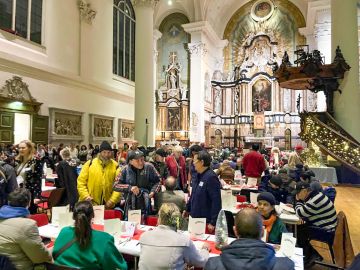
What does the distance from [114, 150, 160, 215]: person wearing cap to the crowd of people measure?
14 mm

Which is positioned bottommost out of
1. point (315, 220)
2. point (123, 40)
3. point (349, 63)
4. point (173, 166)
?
point (315, 220)

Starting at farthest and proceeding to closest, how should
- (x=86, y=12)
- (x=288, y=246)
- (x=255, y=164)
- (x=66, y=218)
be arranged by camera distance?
1. (x=86, y=12)
2. (x=255, y=164)
3. (x=66, y=218)
4. (x=288, y=246)

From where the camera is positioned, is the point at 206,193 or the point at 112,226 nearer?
the point at 112,226

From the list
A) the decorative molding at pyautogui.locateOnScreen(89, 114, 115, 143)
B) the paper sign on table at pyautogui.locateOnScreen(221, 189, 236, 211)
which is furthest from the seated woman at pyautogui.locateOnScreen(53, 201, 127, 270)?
the decorative molding at pyautogui.locateOnScreen(89, 114, 115, 143)

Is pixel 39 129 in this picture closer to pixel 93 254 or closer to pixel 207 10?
pixel 93 254

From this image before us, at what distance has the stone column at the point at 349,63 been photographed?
10.7 m

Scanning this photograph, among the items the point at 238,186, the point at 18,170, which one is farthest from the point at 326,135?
the point at 18,170

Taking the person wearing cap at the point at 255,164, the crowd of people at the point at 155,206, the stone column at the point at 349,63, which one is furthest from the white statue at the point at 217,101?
the person wearing cap at the point at 255,164

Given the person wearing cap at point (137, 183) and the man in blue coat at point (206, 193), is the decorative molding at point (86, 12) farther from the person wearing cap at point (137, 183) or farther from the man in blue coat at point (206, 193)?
the man in blue coat at point (206, 193)

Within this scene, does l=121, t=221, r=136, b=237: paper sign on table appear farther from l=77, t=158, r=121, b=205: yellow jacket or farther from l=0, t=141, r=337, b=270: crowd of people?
l=77, t=158, r=121, b=205: yellow jacket

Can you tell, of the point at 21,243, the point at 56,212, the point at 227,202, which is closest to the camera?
the point at 21,243

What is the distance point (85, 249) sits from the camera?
103 inches

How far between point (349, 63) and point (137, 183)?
9.09m

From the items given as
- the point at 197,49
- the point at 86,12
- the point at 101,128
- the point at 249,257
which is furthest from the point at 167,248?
the point at 197,49
